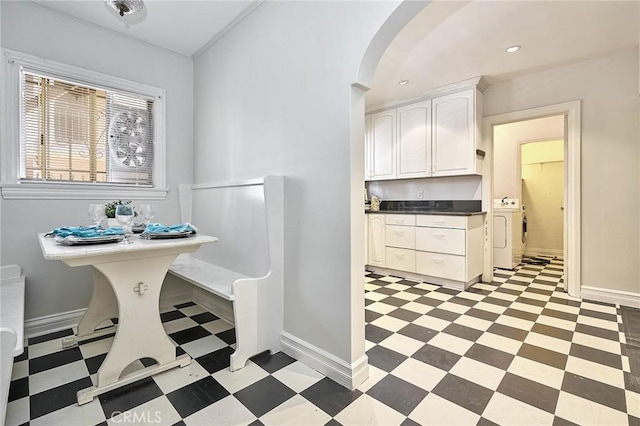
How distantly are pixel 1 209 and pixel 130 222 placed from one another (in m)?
1.21

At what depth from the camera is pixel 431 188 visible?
13.8ft

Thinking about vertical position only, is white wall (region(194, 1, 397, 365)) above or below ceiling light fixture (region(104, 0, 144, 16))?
below

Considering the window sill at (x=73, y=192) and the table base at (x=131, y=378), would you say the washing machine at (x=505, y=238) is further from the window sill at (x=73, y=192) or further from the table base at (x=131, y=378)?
the window sill at (x=73, y=192)

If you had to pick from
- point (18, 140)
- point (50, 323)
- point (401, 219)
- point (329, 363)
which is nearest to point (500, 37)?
point (401, 219)

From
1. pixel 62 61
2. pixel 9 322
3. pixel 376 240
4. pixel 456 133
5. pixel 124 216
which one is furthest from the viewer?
pixel 376 240

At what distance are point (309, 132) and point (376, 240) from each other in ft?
8.42

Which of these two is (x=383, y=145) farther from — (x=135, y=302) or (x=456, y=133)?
(x=135, y=302)

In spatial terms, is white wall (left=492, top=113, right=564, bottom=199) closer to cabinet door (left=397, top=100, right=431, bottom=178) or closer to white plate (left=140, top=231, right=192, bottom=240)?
cabinet door (left=397, top=100, right=431, bottom=178)

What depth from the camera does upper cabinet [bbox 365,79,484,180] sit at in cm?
350

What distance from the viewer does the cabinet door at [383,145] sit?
4199 millimetres

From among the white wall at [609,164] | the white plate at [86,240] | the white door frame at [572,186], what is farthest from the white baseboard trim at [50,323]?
the white wall at [609,164]

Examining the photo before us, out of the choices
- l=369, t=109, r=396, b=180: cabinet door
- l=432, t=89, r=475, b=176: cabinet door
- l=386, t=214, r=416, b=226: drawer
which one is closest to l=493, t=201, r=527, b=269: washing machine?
l=432, t=89, r=475, b=176: cabinet door

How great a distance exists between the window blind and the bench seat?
0.93 meters

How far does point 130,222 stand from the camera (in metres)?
1.77
